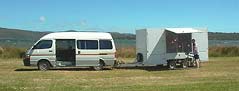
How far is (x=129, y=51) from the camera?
139ft

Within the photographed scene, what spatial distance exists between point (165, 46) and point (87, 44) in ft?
13.7

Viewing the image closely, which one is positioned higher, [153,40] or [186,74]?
[153,40]

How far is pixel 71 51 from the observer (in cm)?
2638

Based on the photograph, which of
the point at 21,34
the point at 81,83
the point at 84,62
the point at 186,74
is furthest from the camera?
the point at 21,34

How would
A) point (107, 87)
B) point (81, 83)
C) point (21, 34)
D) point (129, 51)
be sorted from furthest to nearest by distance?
point (21, 34), point (129, 51), point (81, 83), point (107, 87)

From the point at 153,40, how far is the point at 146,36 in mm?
426

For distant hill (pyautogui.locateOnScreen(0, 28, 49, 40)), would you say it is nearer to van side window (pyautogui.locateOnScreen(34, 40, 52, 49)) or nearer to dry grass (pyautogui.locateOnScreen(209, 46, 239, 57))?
dry grass (pyautogui.locateOnScreen(209, 46, 239, 57))

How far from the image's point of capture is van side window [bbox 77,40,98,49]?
26297mm

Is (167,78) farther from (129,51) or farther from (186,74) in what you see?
(129,51)

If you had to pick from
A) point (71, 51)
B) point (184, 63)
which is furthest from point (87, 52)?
point (184, 63)

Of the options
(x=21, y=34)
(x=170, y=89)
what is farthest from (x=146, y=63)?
(x=21, y=34)

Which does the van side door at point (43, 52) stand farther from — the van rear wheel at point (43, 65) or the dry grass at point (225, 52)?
the dry grass at point (225, 52)

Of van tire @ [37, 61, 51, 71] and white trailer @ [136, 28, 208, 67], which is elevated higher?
white trailer @ [136, 28, 208, 67]

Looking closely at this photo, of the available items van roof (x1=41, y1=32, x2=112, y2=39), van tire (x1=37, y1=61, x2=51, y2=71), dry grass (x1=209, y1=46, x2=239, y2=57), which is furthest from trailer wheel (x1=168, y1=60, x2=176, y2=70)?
dry grass (x1=209, y1=46, x2=239, y2=57)
